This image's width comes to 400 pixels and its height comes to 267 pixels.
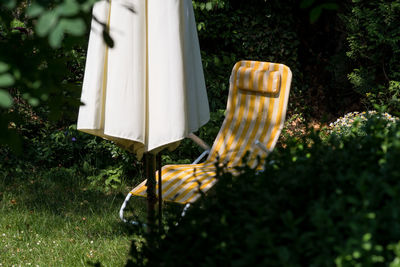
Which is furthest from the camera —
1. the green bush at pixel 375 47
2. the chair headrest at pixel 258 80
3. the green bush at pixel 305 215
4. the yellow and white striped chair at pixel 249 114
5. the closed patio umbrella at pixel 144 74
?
the green bush at pixel 375 47

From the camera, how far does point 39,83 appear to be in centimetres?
143

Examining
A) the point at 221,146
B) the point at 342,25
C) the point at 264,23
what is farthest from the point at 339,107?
the point at 221,146

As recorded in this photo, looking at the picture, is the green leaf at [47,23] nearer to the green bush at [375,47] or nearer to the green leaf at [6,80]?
the green leaf at [6,80]

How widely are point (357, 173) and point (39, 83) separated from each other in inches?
37.7

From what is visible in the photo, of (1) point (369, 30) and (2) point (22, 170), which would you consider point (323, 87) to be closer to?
(1) point (369, 30)

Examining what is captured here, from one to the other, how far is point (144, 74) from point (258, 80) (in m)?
1.64

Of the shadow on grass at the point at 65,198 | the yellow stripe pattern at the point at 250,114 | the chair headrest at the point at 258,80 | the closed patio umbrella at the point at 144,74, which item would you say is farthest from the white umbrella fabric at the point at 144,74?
the chair headrest at the point at 258,80

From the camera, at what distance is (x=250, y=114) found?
180 inches

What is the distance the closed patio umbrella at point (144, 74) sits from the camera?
3031 millimetres

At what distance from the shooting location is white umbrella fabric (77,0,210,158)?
119 inches

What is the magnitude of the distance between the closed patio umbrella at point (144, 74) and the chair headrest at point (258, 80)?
1.42 m

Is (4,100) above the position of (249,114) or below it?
above

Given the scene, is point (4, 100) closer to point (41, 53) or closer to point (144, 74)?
point (41, 53)

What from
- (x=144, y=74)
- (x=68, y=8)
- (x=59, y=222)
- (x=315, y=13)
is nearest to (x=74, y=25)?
(x=68, y=8)
